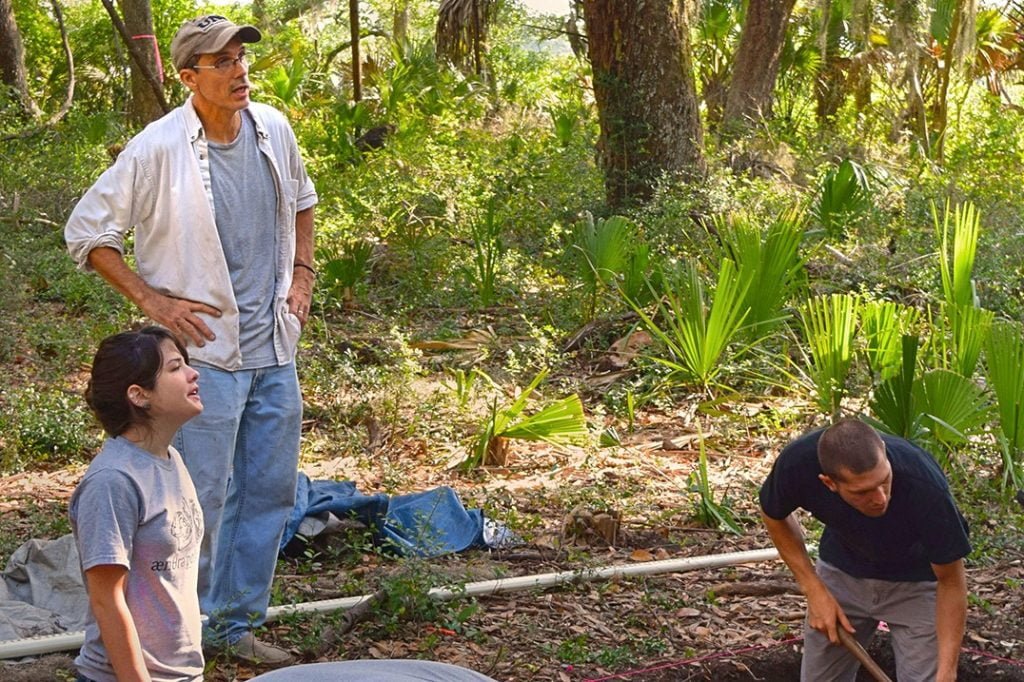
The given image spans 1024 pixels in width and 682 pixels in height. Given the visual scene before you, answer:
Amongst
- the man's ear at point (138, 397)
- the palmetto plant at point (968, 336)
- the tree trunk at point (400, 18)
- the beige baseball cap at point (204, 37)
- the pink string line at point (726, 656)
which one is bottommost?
the pink string line at point (726, 656)

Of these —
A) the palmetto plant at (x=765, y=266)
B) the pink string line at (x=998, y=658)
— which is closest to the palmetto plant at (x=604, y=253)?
the palmetto plant at (x=765, y=266)

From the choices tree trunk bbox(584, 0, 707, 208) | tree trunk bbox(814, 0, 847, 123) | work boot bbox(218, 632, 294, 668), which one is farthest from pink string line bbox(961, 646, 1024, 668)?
tree trunk bbox(814, 0, 847, 123)

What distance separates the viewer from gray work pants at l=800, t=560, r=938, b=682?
12.0 ft

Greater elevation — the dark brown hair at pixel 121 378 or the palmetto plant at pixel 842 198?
the dark brown hair at pixel 121 378

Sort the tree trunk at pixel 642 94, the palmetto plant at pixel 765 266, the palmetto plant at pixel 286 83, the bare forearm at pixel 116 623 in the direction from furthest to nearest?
the palmetto plant at pixel 286 83
the tree trunk at pixel 642 94
the palmetto plant at pixel 765 266
the bare forearm at pixel 116 623

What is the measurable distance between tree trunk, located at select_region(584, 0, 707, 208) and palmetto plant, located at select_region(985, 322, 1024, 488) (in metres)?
5.05

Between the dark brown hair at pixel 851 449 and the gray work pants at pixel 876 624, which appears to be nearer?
the dark brown hair at pixel 851 449

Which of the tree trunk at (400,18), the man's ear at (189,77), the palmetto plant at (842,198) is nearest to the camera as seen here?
the man's ear at (189,77)

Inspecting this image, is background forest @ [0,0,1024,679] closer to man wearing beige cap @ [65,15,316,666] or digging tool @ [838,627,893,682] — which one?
man wearing beige cap @ [65,15,316,666]

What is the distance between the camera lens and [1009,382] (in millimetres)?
5395

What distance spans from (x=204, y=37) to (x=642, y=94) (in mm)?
7077

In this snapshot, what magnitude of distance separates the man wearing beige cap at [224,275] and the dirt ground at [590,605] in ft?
1.19

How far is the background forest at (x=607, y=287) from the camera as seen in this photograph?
5840 mm

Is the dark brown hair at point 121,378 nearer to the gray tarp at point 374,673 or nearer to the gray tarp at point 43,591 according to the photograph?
the gray tarp at point 374,673
